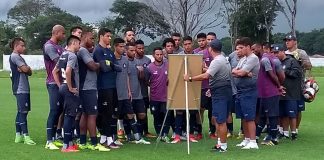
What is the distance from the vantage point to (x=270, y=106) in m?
11.4

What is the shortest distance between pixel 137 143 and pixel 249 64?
2771mm

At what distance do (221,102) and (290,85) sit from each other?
2.43 m

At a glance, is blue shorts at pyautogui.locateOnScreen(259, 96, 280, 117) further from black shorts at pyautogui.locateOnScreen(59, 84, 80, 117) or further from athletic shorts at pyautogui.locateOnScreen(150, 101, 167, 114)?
black shorts at pyautogui.locateOnScreen(59, 84, 80, 117)

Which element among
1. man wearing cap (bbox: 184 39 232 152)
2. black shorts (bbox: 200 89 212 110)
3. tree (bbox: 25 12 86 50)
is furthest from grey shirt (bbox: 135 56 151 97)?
tree (bbox: 25 12 86 50)

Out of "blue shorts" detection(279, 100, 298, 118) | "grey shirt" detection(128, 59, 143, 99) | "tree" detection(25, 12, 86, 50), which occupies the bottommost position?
"blue shorts" detection(279, 100, 298, 118)

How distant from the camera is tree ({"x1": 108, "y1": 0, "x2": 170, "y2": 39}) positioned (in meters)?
60.9

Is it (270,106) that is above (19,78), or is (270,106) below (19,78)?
below

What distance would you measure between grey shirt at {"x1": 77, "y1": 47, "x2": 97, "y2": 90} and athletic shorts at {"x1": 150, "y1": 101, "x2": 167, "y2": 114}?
6.59ft

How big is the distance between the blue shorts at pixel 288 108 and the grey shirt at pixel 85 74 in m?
4.16

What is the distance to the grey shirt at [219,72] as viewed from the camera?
10.2 metres

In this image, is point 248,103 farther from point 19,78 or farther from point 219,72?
point 19,78

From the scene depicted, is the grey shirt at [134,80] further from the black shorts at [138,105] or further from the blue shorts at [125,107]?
the blue shorts at [125,107]

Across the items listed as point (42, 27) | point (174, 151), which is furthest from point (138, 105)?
point (42, 27)

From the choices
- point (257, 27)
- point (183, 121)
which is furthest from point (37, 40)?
point (183, 121)
